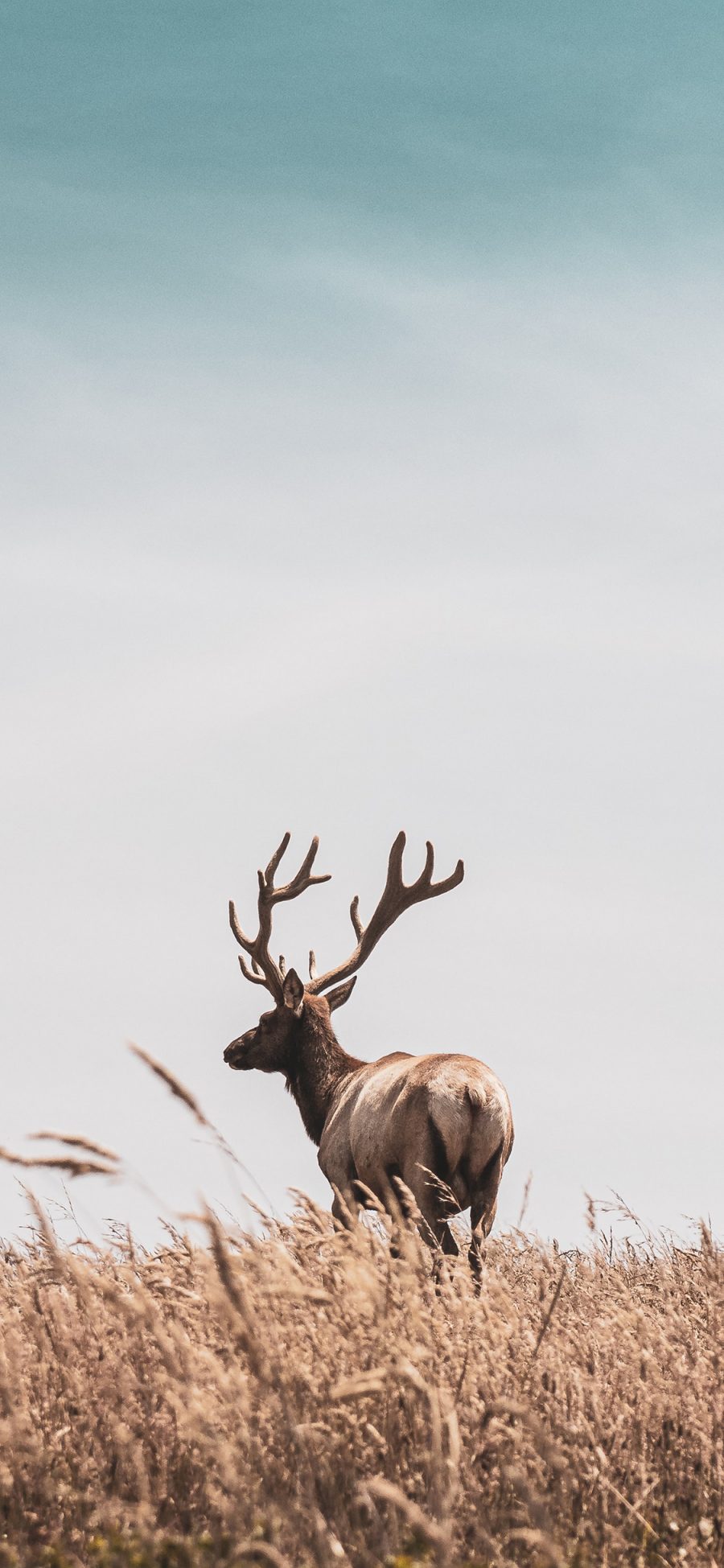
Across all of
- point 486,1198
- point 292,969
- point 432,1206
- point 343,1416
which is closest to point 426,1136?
point 432,1206

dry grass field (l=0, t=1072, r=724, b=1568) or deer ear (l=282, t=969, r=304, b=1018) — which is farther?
deer ear (l=282, t=969, r=304, b=1018)

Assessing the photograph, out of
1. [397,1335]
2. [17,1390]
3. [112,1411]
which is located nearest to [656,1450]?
[397,1335]

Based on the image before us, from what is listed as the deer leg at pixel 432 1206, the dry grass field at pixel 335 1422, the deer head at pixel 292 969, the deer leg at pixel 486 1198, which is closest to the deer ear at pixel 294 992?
the deer head at pixel 292 969

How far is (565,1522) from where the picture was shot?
348 centimetres

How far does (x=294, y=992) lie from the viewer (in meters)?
11.0

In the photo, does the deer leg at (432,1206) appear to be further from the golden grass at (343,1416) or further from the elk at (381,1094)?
the golden grass at (343,1416)

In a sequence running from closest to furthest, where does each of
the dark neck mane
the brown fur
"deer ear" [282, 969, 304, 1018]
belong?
the brown fur, "deer ear" [282, 969, 304, 1018], the dark neck mane

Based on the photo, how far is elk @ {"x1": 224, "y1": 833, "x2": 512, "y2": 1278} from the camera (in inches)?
333

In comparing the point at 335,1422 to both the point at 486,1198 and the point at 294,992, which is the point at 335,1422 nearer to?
the point at 486,1198

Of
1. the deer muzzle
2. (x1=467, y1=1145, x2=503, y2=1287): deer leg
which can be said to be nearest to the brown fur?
(x1=467, y1=1145, x2=503, y2=1287): deer leg

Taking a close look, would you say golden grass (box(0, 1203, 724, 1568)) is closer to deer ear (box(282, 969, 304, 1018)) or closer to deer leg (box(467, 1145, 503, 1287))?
deer leg (box(467, 1145, 503, 1287))

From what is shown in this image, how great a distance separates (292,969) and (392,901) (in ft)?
4.02

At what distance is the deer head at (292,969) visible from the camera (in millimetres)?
11227

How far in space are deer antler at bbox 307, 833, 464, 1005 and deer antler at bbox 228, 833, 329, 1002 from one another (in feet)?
1.50
